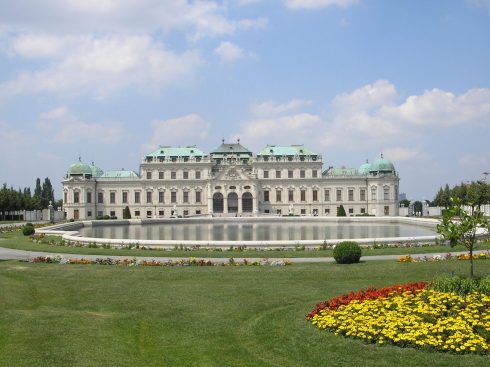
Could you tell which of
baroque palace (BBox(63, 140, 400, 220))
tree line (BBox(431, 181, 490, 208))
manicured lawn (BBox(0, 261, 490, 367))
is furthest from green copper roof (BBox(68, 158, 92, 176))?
manicured lawn (BBox(0, 261, 490, 367))

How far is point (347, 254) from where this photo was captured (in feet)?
79.9

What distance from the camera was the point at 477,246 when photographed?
30797mm

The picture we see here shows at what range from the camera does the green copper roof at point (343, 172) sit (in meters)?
100

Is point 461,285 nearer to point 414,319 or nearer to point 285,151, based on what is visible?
point 414,319

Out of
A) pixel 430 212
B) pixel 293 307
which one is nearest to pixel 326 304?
pixel 293 307

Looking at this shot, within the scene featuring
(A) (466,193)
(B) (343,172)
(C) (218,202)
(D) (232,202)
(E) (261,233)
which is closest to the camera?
(E) (261,233)

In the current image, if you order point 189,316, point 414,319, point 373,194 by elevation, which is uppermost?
point 373,194

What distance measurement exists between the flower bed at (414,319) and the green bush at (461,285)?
1.07 ft

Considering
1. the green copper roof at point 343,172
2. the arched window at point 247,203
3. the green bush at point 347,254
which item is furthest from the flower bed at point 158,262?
the green copper roof at point 343,172

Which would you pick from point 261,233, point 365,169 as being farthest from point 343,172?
point 261,233

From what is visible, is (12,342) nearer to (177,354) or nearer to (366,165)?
(177,354)

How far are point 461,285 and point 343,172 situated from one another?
88.6m

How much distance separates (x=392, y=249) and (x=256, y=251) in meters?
7.92

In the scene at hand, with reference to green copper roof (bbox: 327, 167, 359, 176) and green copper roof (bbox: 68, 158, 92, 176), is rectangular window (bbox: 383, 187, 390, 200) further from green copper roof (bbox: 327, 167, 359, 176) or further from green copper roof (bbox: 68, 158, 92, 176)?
green copper roof (bbox: 68, 158, 92, 176)
